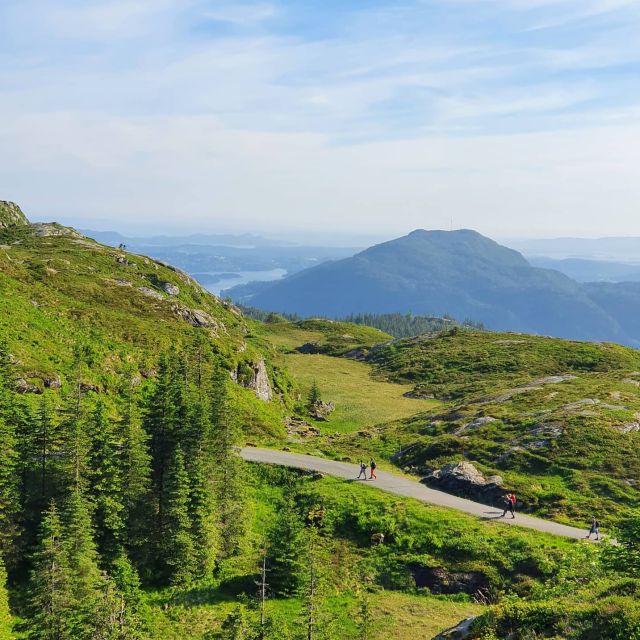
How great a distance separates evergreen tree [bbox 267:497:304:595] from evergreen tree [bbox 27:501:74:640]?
12.9m

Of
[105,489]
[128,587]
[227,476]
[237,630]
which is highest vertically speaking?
[105,489]

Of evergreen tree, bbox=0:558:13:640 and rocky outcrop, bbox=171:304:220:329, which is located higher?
rocky outcrop, bbox=171:304:220:329

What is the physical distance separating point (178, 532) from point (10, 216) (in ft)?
432

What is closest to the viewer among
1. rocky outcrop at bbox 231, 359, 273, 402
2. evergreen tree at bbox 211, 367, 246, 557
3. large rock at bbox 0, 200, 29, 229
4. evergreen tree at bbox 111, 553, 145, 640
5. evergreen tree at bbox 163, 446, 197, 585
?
evergreen tree at bbox 111, 553, 145, 640

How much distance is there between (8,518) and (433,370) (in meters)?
86.3

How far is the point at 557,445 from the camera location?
158 feet

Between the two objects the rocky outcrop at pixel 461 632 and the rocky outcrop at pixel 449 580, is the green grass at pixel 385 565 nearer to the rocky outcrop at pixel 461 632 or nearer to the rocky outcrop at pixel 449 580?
the rocky outcrop at pixel 449 580

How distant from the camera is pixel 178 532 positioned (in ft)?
107

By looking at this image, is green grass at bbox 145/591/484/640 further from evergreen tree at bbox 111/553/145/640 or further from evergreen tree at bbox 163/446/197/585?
evergreen tree at bbox 163/446/197/585

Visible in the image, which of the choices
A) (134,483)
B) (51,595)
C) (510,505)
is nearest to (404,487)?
(510,505)

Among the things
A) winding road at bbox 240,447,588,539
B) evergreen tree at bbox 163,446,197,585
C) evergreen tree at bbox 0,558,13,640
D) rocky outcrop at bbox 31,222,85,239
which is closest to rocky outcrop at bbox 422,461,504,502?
winding road at bbox 240,447,588,539

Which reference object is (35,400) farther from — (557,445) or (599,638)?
(557,445)

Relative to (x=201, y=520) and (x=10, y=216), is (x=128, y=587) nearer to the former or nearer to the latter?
(x=201, y=520)

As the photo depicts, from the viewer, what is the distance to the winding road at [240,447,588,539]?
3720 cm
